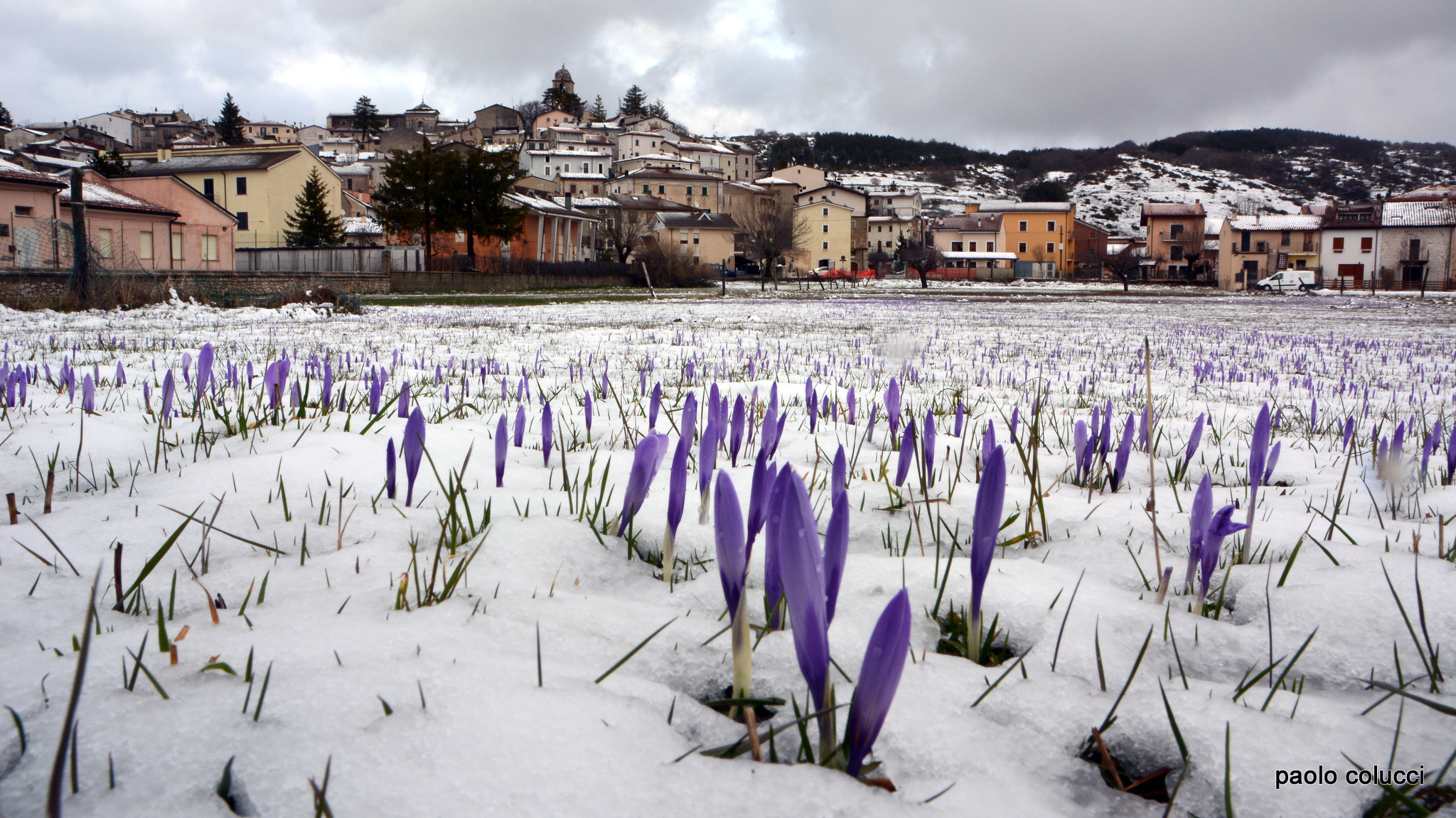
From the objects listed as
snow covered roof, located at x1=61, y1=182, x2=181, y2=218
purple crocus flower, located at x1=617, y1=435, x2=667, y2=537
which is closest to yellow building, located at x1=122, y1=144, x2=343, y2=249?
snow covered roof, located at x1=61, y1=182, x2=181, y2=218

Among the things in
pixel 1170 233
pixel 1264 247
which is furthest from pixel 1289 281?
pixel 1170 233

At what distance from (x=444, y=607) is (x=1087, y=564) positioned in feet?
4.23

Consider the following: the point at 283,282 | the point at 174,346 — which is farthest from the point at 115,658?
the point at 283,282

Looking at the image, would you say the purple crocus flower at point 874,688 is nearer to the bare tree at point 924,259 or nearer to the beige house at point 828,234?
the bare tree at point 924,259

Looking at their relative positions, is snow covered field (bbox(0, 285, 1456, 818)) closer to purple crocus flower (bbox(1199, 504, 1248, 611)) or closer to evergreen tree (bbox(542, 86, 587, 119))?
purple crocus flower (bbox(1199, 504, 1248, 611))

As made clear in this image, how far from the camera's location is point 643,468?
5.04 feet

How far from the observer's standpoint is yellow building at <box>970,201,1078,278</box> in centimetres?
9650

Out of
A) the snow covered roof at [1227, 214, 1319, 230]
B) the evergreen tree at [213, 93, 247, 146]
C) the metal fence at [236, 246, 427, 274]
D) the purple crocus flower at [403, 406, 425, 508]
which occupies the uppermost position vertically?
the evergreen tree at [213, 93, 247, 146]

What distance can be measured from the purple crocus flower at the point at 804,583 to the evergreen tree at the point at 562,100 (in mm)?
149401

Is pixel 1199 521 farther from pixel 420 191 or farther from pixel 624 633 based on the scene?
pixel 420 191

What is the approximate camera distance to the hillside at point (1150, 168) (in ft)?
539

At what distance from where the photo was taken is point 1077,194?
551ft

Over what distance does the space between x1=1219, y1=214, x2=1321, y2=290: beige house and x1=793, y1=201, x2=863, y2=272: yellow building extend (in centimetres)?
4038

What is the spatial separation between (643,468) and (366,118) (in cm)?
15875
